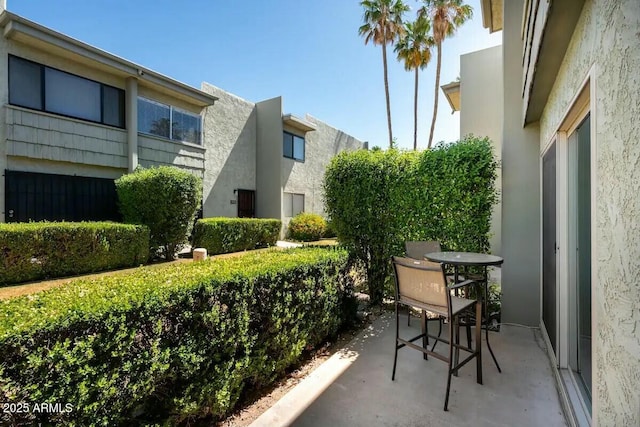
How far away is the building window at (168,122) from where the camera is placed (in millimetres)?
10734

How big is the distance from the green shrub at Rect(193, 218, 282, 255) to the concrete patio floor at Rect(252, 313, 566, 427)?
314 inches

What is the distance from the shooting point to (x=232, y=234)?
11.5m

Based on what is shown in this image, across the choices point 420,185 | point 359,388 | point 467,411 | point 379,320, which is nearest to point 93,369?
point 359,388

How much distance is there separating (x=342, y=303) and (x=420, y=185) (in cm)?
231

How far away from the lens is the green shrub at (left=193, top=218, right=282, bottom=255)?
10.7m

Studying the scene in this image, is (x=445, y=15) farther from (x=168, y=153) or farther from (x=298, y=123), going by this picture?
(x=168, y=153)

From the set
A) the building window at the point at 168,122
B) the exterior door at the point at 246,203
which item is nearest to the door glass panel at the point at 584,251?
the building window at the point at 168,122

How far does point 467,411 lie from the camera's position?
2758mm

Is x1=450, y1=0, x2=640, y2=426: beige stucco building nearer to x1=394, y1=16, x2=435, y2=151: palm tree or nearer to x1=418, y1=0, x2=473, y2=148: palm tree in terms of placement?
x1=418, y1=0, x2=473, y2=148: palm tree

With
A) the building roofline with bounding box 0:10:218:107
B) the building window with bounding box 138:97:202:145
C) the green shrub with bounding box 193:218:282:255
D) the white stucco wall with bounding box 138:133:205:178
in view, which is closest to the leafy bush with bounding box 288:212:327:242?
the green shrub with bounding box 193:218:282:255

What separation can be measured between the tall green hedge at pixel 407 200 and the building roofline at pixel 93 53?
27.1 feet

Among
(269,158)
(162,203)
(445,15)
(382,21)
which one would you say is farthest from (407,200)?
(382,21)

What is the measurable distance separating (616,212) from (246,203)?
14.6m

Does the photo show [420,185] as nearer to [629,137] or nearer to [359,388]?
[359,388]
